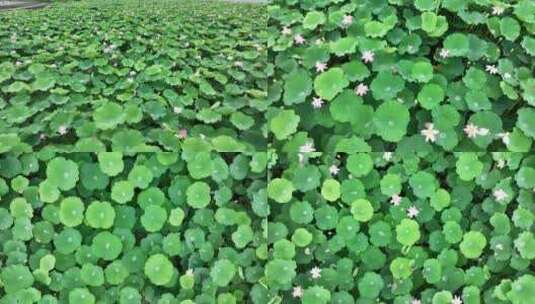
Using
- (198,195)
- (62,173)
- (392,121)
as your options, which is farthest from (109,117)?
(392,121)

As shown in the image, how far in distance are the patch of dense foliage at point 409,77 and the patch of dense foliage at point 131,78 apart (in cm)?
→ 21

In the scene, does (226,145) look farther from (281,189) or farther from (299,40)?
(299,40)

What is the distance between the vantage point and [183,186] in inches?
67.8

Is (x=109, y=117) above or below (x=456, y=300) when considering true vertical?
above

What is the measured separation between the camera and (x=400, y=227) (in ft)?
5.71

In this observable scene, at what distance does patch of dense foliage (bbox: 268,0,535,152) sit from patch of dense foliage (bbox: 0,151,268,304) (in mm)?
217

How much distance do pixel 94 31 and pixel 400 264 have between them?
7.79 feet

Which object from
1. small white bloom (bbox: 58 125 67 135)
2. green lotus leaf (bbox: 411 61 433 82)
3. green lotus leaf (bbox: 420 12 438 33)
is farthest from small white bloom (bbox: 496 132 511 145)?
small white bloom (bbox: 58 125 67 135)

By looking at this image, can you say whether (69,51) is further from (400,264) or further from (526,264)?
(526,264)

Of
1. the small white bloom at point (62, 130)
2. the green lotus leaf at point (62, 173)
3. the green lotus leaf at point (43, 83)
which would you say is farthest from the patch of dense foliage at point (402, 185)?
the green lotus leaf at point (43, 83)

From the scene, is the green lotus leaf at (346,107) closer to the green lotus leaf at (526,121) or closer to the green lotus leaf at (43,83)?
the green lotus leaf at (526,121)

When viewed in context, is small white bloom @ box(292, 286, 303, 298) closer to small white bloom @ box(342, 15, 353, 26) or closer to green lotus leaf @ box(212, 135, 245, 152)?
green lotus leaf @ box(212, 135, 245, 152)

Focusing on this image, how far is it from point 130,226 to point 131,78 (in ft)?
4.00

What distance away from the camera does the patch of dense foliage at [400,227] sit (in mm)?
1735
